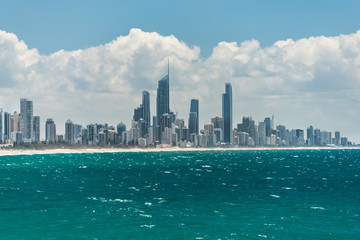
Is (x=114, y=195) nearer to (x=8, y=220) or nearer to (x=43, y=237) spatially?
(x=8, y=220)

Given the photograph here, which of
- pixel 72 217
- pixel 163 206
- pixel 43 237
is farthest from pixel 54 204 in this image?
pixel 43 237

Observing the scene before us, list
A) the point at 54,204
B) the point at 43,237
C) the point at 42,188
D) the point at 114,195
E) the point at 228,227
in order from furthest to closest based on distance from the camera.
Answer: the point at 42,188
the point at 114,195
the point at 54,204
the point at 228,227
the point at 43,237

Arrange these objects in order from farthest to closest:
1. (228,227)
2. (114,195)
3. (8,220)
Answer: (114,195), (8,220), (228,227)

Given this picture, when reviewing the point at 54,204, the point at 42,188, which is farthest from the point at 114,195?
the point at 42,188

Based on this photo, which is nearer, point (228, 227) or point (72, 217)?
point (228, 227)

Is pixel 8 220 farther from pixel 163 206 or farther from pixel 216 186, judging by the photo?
pixel 216 186

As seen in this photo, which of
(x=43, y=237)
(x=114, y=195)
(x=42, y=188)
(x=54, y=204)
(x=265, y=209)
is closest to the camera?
(x=43, y=237)

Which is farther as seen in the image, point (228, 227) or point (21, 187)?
point (21, 187)

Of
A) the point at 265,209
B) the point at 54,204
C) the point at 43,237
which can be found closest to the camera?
the point at 43,237
